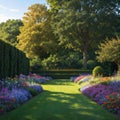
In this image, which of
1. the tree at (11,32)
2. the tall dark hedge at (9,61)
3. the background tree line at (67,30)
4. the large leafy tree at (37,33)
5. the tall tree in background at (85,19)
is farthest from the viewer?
the tree at (11,32)

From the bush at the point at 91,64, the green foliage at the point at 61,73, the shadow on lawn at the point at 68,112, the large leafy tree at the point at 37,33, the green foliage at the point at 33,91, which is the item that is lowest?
the shadow on lawn at the point at 68,112

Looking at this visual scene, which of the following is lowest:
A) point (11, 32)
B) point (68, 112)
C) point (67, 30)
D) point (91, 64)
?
point (68, 112)

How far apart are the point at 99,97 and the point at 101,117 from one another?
4106 millimetres

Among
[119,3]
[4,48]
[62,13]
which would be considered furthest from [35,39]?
[4,48]

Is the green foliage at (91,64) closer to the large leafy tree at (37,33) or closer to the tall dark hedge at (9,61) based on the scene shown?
the large leafy tree at (37,33)

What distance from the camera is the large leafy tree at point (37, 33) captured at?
161ft

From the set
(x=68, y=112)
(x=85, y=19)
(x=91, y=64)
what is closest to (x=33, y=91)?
(x=68, y=112)

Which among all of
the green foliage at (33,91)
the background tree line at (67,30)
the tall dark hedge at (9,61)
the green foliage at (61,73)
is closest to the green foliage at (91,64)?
the background tree line at (67,30)

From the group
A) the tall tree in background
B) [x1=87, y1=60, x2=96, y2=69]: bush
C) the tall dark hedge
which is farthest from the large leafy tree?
the tall dark hedge

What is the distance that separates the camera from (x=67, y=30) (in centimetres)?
4456

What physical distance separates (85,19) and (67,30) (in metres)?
3.46

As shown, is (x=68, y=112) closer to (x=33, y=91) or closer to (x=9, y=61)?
(x=33, y=91)

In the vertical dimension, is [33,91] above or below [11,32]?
below

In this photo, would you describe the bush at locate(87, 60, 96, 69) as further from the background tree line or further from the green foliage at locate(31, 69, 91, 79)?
the green foliage at locate(31, 69, 91, 79)
